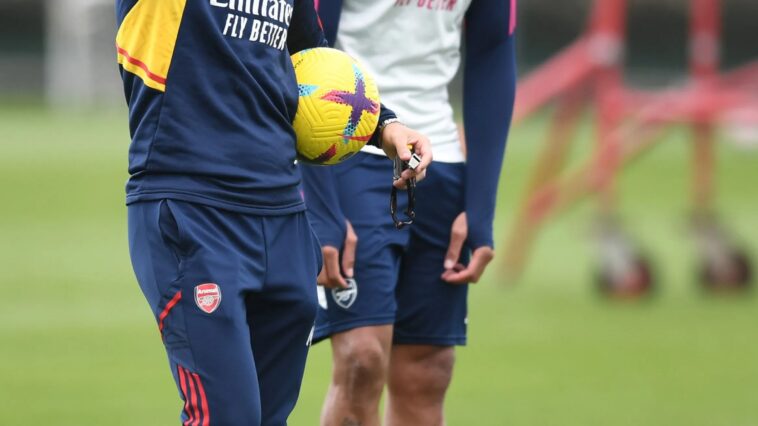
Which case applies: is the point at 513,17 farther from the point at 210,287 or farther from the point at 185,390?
the point at 185,390

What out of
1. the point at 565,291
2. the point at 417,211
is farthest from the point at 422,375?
the point at 565,291

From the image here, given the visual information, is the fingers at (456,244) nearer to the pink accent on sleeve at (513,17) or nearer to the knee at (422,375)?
the knee at (422,375)

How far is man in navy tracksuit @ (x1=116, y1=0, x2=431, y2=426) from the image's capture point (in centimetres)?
387

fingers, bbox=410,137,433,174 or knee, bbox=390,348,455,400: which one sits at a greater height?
fingers, bbox=410,137,433,174

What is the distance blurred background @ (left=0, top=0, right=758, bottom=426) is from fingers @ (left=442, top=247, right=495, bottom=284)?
2.64m

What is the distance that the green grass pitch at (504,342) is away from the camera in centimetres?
794

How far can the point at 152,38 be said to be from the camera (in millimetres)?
3912

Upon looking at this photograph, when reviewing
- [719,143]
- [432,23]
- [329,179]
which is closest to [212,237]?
[329,179]

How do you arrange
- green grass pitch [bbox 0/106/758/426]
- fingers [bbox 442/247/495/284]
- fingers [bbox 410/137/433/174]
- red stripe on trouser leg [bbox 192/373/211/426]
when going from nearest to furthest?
red stripe on trouser leg [bbox 192/373/211/426]
fingers [bbox 410/137/433/174]
fingers [bbox 442/247/495/284]
green grass pitch [bbox 0/106/758/426]

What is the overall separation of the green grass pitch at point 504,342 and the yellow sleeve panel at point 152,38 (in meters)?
3.83

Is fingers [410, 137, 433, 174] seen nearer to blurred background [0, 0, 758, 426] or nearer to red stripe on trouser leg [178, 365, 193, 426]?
red stripe on trouser leg [178, 365, 193, 426]

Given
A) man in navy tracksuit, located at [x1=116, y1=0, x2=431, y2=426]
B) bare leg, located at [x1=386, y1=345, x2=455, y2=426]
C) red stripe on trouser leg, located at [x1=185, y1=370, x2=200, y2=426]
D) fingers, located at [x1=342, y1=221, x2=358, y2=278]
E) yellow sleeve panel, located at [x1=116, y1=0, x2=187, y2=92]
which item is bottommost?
bare leg, located at [x1=386, y1=345, x2=455, y2=426]

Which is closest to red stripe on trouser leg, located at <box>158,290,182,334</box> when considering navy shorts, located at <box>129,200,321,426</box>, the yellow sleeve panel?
navy shorts, located at <box>129,200,321,426</box>

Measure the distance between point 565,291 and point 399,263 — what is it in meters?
7.44
